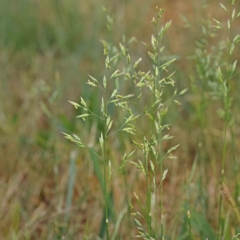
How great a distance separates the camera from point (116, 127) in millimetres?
1800

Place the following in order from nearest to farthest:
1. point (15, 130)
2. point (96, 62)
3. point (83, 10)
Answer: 1. point (15, 130)
2. point (96, 62)
3. point (83, 10)

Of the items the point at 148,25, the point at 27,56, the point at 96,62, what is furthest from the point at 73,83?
the point at 148,25

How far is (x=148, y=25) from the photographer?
2600 millimetres

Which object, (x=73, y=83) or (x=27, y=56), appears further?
(x=27, y=56)

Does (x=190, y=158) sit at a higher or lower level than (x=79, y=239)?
lower

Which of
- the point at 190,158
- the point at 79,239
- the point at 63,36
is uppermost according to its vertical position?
the point at 63,36

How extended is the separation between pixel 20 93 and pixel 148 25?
808mm

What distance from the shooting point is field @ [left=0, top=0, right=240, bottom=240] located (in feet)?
3.21

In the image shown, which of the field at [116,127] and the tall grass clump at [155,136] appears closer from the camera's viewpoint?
the tall grass clump at [155,136]

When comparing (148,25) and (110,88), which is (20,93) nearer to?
(110,88)

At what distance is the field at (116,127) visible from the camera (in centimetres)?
98

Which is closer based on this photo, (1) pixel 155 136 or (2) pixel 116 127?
(1) pixel 155 136

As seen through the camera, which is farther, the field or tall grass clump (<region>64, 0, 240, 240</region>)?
the field

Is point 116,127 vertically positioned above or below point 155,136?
below
